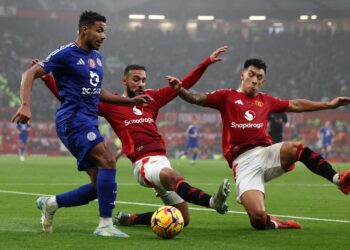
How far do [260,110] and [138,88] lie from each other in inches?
60.7

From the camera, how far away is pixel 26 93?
295 inches

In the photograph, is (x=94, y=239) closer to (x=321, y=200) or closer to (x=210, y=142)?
(x=321, y=200)

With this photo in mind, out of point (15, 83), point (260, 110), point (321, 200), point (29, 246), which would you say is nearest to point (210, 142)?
point (15, 83)

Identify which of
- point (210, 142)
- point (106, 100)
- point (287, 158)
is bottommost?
point (210, 142)

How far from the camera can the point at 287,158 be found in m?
9.21

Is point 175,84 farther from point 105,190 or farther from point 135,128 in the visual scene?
point 105,190

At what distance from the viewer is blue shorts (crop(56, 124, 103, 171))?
793 cm

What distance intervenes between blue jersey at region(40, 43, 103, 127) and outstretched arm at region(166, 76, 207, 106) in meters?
1.13

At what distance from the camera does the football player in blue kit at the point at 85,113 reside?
7902 millimetres

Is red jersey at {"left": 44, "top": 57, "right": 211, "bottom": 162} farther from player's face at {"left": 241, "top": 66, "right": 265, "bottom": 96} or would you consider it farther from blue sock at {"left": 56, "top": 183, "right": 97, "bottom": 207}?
blue sock at {"left": 56, "top": 183, "right": 97, "bottom": 207}

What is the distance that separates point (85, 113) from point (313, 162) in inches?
97.3

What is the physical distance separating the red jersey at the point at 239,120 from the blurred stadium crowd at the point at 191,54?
115 feet

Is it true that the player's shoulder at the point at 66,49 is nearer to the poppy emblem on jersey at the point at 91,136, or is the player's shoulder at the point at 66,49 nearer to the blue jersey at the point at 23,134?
the poppy emblem on jersey at the point at 91,136

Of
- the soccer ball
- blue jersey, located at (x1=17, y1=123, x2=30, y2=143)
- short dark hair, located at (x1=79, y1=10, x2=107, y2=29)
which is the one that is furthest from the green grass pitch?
blue jersey, located at (x1=17, y1=123, x2=30, y2=143)
